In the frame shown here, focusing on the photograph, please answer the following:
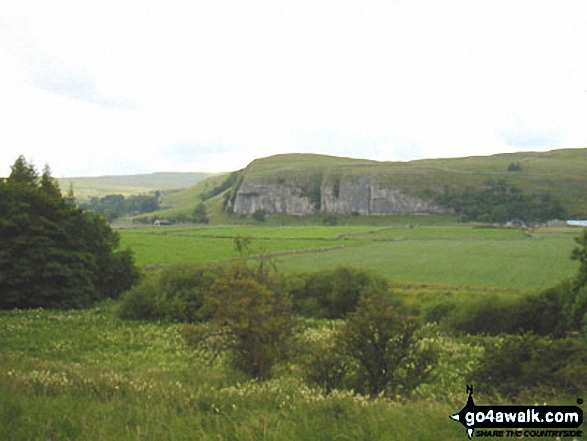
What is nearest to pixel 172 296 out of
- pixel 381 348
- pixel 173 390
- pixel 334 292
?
pixel 334 292

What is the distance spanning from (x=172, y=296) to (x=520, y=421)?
34.3 m

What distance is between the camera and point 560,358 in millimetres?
13703

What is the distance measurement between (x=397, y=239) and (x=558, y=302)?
7422cm

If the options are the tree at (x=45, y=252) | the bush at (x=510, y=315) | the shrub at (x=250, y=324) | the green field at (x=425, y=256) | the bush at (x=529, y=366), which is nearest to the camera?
the bush at (x=529, y=366)

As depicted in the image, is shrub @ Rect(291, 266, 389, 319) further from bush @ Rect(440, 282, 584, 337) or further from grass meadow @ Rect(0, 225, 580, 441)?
bush @ Rect(440, 282, 584, 337)

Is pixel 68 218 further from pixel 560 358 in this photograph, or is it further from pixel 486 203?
pixel 486 203

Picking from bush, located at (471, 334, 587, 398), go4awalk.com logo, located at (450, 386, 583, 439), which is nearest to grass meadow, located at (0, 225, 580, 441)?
go4awalk.com logo, located at (450, 386, 583, 439)

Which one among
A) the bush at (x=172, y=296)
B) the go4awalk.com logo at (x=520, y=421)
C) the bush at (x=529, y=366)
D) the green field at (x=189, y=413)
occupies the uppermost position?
the go4awalk.com logo at (x=520, y=421)

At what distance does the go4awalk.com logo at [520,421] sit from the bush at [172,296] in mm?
28647

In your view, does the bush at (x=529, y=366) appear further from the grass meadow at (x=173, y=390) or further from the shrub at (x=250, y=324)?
the shrub at (x=250, y=324)

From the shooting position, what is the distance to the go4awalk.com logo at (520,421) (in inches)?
272

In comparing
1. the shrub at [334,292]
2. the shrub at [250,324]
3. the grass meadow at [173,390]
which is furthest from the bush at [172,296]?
the shrub at [250,324]

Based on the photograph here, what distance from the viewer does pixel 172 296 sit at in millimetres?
39219

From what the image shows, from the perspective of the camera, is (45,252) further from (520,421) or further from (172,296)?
(520,421)
